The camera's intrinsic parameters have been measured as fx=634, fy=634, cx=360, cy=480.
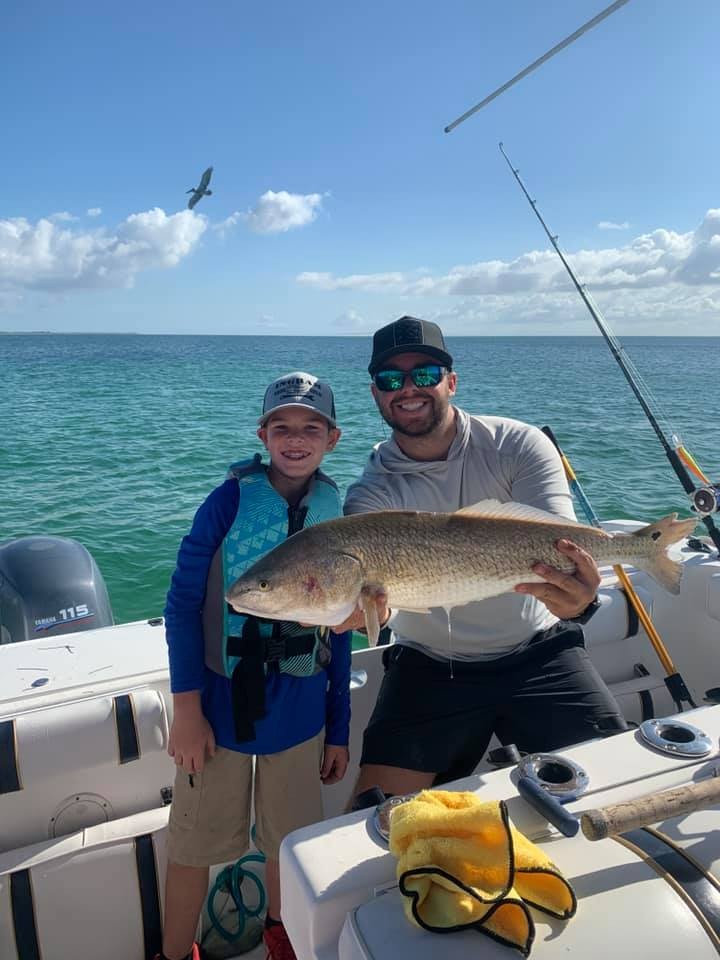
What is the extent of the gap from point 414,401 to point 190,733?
6.52 ft

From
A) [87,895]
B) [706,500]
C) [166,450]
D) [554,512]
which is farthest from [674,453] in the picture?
[166,450]

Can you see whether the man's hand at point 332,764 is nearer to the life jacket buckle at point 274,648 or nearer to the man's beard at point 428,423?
the life jacket buckle at point 274,648

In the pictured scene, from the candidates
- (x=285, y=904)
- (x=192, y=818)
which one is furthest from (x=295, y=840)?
(x=192, y=818)

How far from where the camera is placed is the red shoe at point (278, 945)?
8.89 feet

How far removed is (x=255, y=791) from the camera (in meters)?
2.88

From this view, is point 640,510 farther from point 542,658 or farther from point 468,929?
point 468,929

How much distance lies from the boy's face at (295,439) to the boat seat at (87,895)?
179cm

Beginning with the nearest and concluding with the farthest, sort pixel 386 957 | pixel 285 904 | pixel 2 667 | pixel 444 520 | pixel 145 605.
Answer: pixel 386 957
pixel 285 904
pixel 444 520
pixel 2 667
pixel 145 605

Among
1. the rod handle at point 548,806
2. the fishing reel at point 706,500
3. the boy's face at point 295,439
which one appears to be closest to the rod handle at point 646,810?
the rod handle at point 548,806

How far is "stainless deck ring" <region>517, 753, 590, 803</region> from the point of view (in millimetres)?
1994

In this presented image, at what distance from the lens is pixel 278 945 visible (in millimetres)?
2730

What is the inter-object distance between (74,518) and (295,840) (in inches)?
473

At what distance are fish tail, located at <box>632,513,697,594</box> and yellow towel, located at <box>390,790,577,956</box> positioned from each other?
1530mm

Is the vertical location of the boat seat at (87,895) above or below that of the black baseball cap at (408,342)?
below
